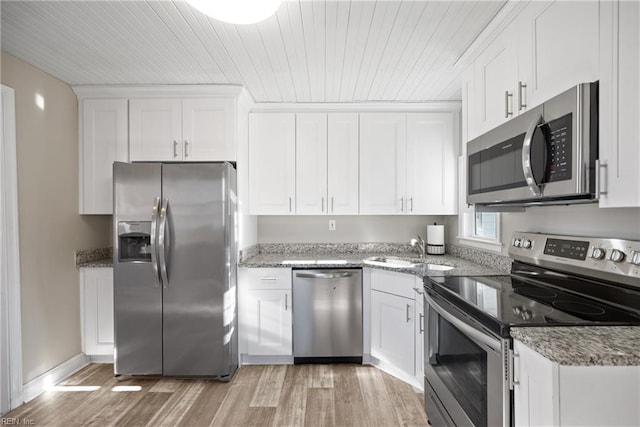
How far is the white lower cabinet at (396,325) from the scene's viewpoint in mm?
2457

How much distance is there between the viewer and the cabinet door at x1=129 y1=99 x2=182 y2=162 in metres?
2.80

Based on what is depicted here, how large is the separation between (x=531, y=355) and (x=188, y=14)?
7.10ft

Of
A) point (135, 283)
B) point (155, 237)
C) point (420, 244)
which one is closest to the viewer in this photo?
point (155, 237)

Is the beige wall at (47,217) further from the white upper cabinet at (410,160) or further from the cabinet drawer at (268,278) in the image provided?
the white upper cabinet at (410,160)

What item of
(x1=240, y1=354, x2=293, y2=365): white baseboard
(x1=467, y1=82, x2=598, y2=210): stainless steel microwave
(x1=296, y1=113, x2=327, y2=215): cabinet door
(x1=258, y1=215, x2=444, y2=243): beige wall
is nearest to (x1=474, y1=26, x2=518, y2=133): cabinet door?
(x1=467, y1=82, x2=598, y2=210): stainless steel microwave

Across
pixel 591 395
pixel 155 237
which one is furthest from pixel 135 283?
pixel 591 395

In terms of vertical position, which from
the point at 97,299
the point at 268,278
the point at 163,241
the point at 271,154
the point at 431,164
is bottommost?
the point at 97,299

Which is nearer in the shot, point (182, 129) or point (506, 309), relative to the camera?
point (506, 309)

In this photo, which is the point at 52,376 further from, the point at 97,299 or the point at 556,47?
the point at 556,47

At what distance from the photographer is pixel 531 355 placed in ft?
3.34

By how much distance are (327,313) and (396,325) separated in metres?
0.58

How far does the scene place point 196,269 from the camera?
98.6 inches

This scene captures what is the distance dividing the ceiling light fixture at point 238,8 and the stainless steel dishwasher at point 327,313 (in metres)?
1.93

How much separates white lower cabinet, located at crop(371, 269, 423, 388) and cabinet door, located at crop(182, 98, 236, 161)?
1.66 m
